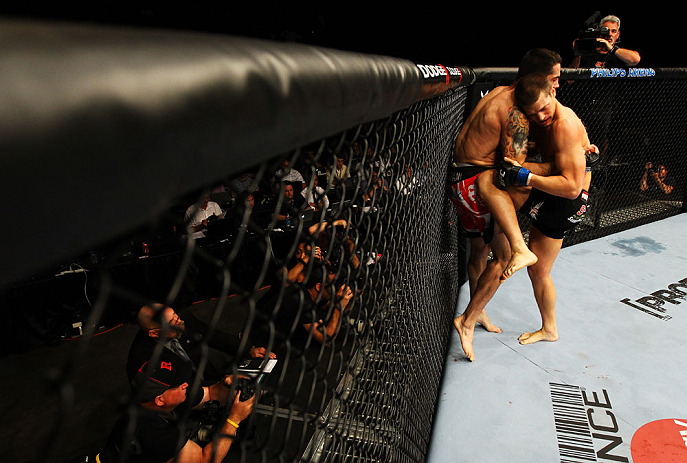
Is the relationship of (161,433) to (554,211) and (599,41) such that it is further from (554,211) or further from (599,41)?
(599,41)

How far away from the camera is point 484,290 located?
2479 mm

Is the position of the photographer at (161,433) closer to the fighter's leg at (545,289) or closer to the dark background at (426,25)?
the fighter's leg at (545,289)

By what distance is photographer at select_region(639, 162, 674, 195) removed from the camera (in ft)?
17.2

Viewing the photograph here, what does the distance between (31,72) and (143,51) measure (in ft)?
0.26

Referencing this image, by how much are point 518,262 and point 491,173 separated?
53 centimetres

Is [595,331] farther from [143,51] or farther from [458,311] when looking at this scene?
[143,51]

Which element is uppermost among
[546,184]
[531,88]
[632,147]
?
[531,88]

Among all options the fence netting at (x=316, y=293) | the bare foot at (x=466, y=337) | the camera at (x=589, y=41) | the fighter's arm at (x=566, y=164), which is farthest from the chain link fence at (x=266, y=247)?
the fighter's arm at (x=566, y=164)

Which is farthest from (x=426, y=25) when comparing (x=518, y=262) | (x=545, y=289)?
(x=518, y=262)

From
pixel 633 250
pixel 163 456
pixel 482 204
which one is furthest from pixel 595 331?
pixel 163 456

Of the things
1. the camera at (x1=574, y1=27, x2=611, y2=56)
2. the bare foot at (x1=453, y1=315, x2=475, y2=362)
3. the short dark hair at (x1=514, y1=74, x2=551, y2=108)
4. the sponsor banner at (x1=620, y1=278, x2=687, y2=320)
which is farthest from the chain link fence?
the sponsor banner at (x1=620, y1=278, x2=687, y2=320)

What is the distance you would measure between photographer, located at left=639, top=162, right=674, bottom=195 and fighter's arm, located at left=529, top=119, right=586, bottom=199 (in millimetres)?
4041

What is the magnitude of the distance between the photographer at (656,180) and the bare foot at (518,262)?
13.8 feet

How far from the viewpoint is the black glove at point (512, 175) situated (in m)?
2.21
